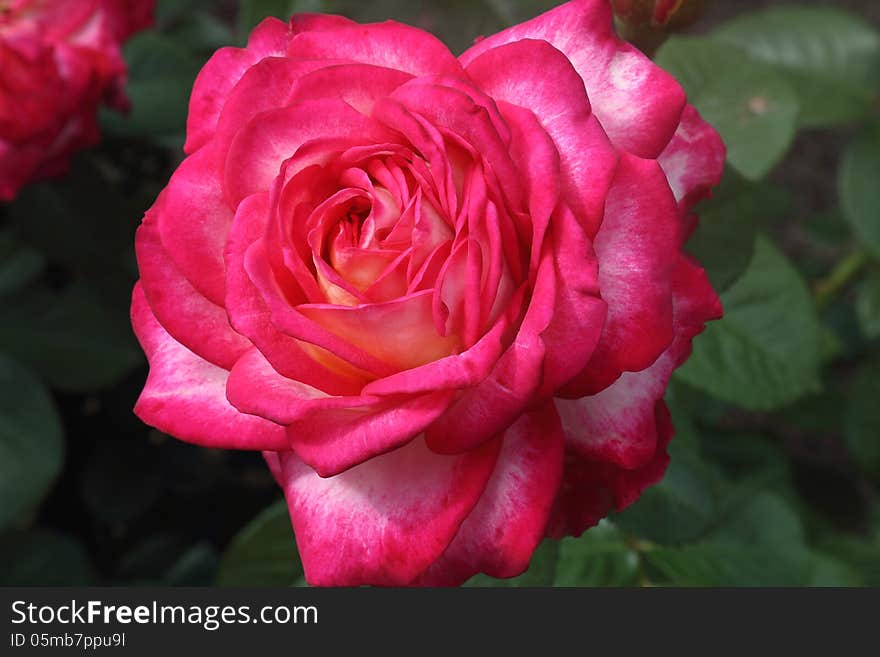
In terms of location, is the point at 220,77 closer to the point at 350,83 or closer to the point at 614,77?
the point at 350,83

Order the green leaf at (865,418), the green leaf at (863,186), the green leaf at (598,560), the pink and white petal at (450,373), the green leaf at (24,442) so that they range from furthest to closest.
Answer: the green leaf at (865,418)
the green leaf at (863,186)
the green leaf at (24,442)
the green leaf at (598,560)
the pink and white petal at (450,373)

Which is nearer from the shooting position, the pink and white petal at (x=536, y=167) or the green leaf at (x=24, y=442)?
the pink and white petal at (x=536, y=167)

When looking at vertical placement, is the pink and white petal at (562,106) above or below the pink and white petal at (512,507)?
above

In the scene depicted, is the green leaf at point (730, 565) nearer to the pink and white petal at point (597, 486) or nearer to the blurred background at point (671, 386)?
the blurred background at point (671, 386)

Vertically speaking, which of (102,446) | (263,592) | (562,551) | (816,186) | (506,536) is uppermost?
(506,536)

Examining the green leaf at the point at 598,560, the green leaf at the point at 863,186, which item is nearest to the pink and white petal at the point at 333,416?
the green leaf at the point at 598,560

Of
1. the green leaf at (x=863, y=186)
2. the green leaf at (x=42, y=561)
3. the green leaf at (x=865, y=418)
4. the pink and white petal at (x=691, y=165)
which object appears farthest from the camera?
the green leaf at (x=865, y=418)

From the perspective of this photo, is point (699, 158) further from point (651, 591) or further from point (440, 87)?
point (651, 591)

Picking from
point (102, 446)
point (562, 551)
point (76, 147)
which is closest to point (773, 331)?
point (562, 551)
